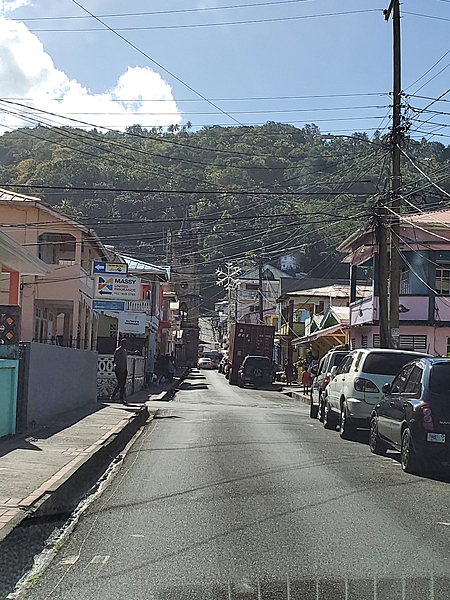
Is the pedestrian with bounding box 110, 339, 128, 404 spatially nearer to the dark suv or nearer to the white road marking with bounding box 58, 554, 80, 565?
the white road marking with bounding box 58, 554, 80, 565

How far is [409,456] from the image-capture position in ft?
36.7

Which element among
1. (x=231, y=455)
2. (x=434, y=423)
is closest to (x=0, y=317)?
(x=231, y=455)

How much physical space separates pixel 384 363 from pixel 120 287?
18567 mm

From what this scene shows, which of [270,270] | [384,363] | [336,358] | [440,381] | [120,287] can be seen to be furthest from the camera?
[270,270]

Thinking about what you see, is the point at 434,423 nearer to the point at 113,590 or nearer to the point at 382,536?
the point at 382,536

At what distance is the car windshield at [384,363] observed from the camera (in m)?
15.8

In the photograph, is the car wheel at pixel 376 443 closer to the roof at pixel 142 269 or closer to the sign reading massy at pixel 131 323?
the sign reading massy at pixel 131 323

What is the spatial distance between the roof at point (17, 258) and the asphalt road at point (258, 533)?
6.33m

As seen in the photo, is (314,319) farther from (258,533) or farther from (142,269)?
(258,533)

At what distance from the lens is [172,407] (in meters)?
25.0

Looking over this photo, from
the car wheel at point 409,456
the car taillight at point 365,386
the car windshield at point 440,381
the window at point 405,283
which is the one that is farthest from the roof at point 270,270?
the car wheel at point 409,456

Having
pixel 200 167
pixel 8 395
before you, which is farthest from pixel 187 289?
pixel 8 395

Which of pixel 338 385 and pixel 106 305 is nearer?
pixel 338 385

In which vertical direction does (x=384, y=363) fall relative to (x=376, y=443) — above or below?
above
